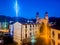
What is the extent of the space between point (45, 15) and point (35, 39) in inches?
17.2

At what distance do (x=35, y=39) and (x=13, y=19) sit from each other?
497 mm

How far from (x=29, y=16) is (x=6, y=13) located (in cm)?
39

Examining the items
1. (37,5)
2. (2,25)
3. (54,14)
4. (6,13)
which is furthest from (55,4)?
(2,25)

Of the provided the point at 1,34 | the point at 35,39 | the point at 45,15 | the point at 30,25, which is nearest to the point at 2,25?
the point at 1,34

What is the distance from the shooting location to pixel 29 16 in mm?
1929

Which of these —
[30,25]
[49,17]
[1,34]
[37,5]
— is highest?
[37,5]

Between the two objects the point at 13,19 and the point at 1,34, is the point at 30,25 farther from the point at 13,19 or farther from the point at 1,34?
the point at 1,34

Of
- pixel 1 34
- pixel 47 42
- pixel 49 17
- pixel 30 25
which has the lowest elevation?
pixel 47 42

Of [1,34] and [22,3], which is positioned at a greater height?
[22,3]

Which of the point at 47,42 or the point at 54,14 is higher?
the point at 54,14

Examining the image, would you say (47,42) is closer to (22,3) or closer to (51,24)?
(51,24)

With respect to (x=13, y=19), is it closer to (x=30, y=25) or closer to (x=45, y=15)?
(x=30, y=25)

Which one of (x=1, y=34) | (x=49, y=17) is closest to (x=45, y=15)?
(x=49, y=17)

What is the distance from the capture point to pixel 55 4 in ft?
6.40
